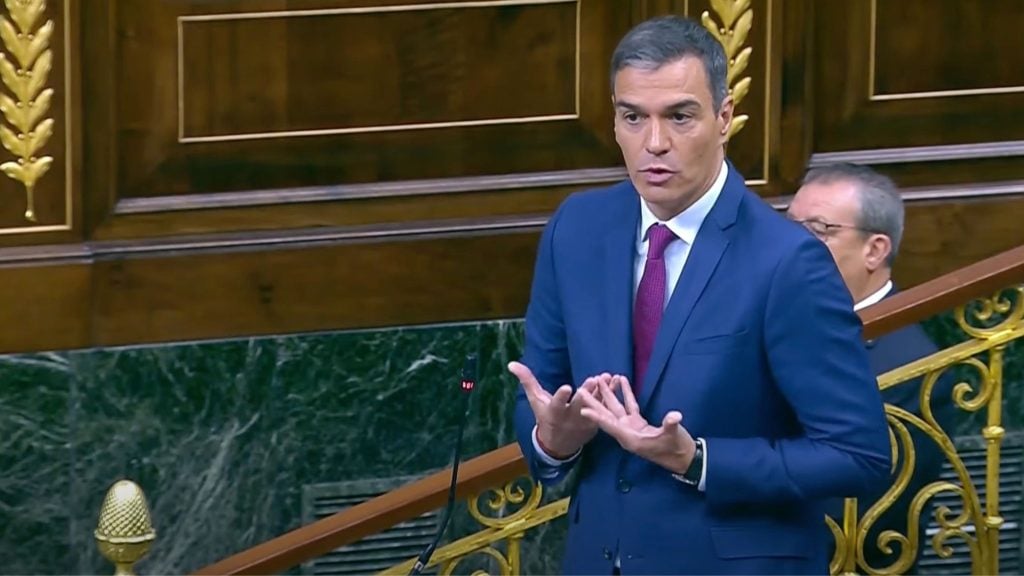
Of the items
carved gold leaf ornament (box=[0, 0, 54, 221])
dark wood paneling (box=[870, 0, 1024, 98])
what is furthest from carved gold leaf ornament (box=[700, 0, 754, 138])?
carved gold leaf ornament (box=[0, 0, 54, 221])

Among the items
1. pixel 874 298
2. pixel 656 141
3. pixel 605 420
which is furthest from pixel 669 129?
pixel 874 298

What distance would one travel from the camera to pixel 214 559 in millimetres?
6371

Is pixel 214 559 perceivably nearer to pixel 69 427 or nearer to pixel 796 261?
pixel 69 427

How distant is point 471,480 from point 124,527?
82 centimetres

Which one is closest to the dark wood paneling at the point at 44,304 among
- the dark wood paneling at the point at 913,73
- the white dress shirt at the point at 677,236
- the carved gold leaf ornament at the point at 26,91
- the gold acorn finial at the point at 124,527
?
the carved gold leaf ornament at the point at 26,91

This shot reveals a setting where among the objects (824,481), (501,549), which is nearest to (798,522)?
(824,481)

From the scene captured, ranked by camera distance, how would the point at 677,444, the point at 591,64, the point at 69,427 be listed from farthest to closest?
the point at 591,64
the point at 69,427
the point at 677,444

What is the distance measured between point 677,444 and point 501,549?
2778mm

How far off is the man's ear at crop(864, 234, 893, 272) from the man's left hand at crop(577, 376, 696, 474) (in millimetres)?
1701

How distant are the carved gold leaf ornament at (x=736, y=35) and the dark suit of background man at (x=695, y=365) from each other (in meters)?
2.83

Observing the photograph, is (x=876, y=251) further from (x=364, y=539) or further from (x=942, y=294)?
(x=364, y=539)

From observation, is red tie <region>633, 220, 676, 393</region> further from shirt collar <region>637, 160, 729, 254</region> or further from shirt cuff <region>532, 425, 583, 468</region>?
shirt cuff <region>532, 425, 583, 468</region>

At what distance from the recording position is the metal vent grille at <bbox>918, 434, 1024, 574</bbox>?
6.91 m

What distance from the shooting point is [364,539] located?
6.46m
